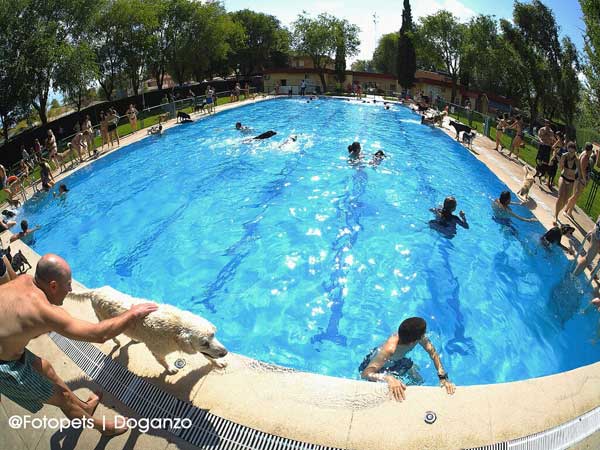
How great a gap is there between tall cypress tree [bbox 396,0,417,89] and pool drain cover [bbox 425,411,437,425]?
43262 millimetres

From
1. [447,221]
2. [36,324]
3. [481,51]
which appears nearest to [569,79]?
[481,51]

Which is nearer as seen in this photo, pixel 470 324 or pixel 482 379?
pixel 482 379

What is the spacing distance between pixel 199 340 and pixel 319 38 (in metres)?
47.0

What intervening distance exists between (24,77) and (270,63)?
4376 cm

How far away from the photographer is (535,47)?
86.1ft

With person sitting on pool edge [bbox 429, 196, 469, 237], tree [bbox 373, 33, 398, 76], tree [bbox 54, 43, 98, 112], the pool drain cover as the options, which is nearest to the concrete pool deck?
the pool drain cover

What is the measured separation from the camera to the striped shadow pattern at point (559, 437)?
3508mm

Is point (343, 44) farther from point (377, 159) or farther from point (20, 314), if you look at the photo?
point (20, 314)

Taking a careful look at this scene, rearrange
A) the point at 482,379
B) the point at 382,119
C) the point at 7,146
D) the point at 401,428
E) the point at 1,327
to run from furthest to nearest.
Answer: the point at 382,119 < the point at 7,146 < the point at 482,379 < the point at 401,428 < the point at 1,327

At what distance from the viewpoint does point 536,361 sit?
19.8ft

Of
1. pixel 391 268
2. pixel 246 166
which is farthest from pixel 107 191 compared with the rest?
pixel 391 268

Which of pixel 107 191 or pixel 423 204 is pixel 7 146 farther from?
pixel 423 204

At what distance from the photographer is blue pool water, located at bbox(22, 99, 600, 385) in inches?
255

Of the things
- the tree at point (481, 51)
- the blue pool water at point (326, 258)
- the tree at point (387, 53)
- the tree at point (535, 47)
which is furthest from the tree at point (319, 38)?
the blue pool water at point (326, 258)
